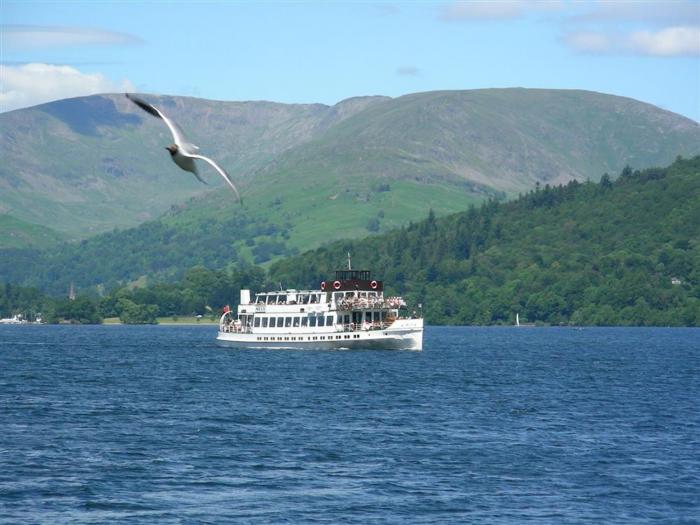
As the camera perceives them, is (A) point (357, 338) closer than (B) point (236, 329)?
Yes

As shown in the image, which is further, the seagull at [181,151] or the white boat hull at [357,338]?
the white boat hull at [357,338]

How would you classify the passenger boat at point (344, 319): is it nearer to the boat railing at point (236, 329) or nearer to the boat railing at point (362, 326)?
the boat railing at point (362, 326)

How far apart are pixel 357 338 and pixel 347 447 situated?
318ft

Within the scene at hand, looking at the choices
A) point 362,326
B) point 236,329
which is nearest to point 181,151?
point 362,326

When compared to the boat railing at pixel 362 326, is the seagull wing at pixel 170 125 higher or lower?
higher

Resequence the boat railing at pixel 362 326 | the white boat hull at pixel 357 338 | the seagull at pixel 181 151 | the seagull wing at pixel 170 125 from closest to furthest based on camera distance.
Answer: the seagull at pixel 181 151
the seagull wing at pixel 170 125
the white boat hull at pixel 357 338
the boat railing at pixel 362 326

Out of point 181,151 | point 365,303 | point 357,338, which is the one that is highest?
point 181,151

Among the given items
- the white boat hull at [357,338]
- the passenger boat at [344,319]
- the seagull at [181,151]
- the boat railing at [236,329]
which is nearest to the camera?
the seagull at [181,151]

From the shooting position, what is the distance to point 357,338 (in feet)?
573

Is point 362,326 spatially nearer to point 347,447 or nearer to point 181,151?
Result: point 347,447

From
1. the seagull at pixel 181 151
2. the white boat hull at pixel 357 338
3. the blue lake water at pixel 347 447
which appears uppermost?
the seagull at pixel 181 151

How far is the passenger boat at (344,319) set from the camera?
569ft

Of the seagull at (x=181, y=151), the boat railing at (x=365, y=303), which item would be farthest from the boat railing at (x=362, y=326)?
the seagull at (x=181, y=151)

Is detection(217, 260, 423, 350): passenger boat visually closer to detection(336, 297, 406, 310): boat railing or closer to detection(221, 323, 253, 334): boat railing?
detection(336, 297, 406, 310): boat railing
